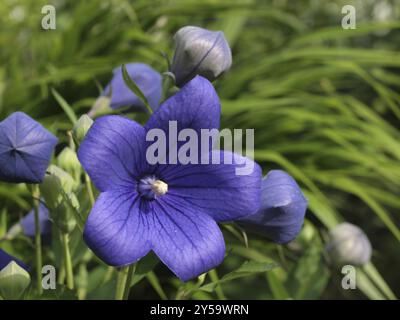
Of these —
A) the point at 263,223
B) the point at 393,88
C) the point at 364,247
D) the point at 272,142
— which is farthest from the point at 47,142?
the point at 393,88

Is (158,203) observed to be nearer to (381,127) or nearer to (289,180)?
(289,180)

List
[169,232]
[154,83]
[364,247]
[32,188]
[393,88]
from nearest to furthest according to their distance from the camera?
1. [169,232]
2. [32,188]
3. [154,83]
4. [364,247]
5. [393,88]

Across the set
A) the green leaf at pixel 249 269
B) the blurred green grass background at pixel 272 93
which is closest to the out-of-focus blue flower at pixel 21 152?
the green leaf at pixel 249 269

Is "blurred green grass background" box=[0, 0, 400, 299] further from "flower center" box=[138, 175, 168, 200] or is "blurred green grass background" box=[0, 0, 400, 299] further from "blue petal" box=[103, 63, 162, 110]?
"flower center" box=[138, 175, 168, 200]

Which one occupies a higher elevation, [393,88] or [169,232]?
[169,232]

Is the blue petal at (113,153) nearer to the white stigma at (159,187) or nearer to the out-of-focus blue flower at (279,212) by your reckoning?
the white stigma at (159,187)
